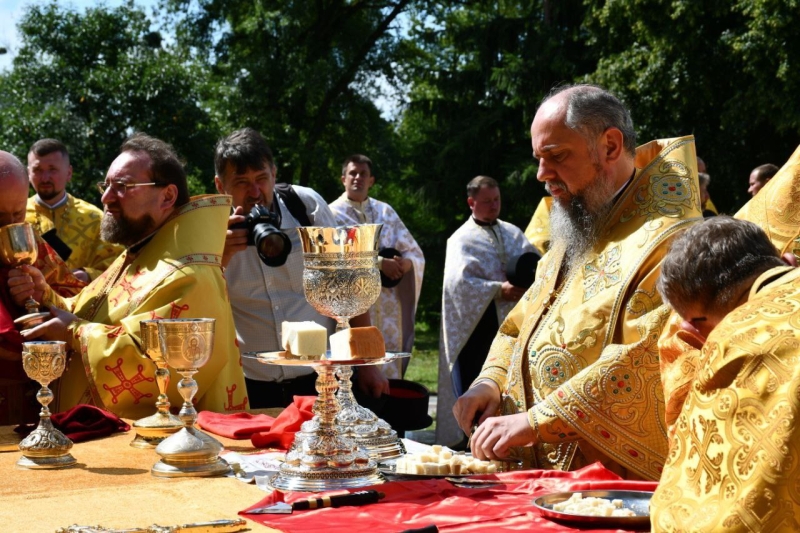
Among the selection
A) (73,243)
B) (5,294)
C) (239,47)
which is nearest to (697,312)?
(5,294)

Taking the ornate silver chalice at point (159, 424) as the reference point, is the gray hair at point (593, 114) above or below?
A: above

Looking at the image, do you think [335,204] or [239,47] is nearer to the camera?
[335,204]

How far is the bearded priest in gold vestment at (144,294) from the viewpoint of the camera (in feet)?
13.5

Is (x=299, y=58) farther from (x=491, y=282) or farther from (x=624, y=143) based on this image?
(x=624, y=143)

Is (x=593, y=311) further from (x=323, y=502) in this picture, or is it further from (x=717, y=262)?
(x=717, y=262)

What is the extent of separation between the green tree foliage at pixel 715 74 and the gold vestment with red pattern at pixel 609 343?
11.4 meters

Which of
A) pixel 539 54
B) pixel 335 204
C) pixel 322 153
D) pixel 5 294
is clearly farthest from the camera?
pixel 322 153

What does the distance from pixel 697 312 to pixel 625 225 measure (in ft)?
4.99

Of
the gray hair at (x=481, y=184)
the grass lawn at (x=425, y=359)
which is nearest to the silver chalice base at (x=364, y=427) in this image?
the gray hair at (x=481, y=184)

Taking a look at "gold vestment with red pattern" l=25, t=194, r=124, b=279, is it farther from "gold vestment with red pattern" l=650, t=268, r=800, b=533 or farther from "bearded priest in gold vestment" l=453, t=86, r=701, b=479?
"gold vestment with red pattern" l=650, t=268, r=800, b=533

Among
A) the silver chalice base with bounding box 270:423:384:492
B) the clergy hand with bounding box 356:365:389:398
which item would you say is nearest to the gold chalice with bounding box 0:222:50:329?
the clergy hand with bounding box 356:365:389:398

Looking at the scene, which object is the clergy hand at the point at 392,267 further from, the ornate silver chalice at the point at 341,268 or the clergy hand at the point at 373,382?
the ornate silver chalice at the point at 341,268

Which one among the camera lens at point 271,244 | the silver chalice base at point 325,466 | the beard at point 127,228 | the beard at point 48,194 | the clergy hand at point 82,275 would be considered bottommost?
the silver chalice base at point 325,466

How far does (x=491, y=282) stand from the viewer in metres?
8.76
